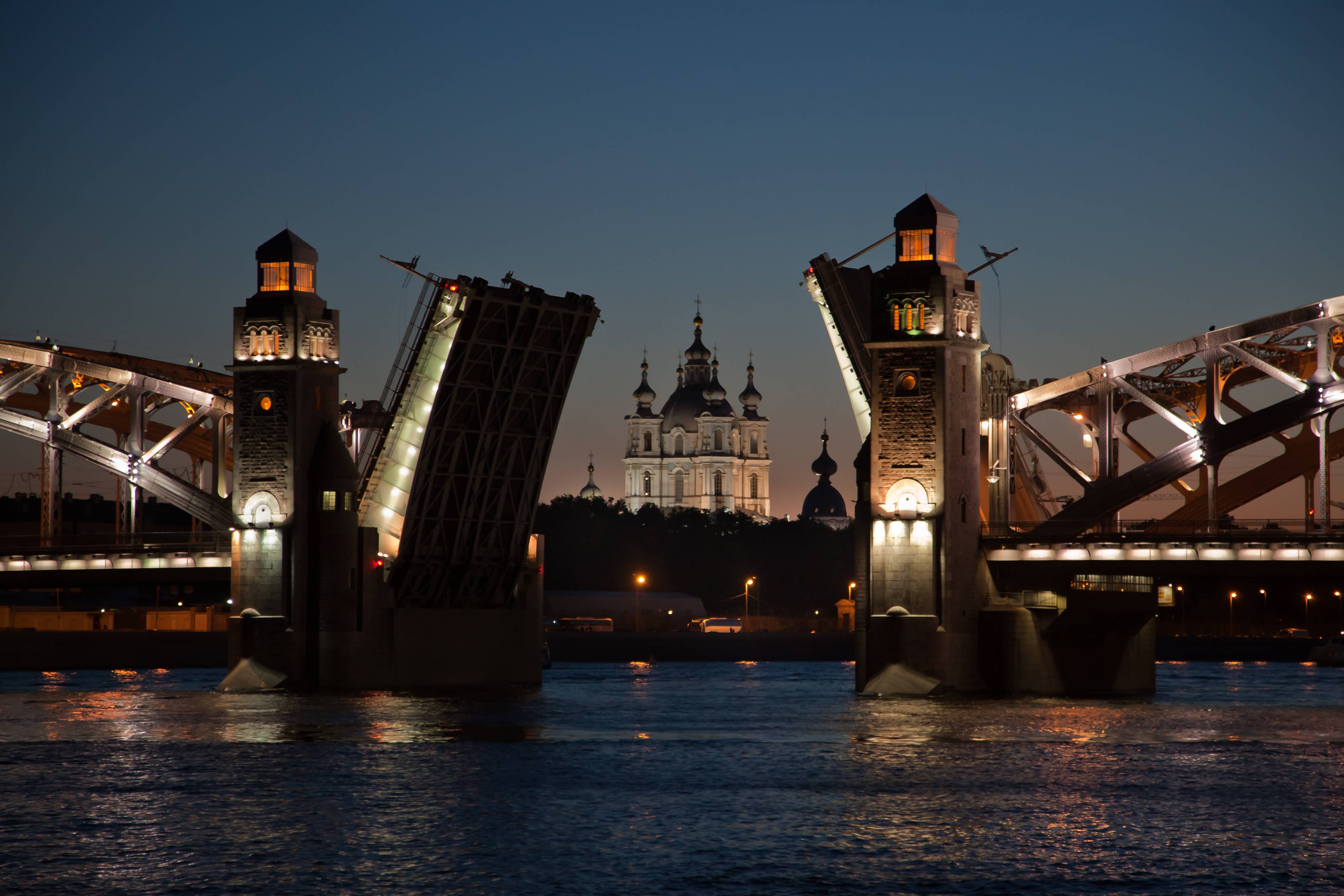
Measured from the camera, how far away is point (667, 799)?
3025 centimetres

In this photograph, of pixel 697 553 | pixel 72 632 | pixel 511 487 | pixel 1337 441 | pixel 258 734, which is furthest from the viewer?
pixel 697 553

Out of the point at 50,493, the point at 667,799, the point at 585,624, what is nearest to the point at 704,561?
the point at 585,624

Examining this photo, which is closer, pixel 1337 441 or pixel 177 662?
pixel 1337 441

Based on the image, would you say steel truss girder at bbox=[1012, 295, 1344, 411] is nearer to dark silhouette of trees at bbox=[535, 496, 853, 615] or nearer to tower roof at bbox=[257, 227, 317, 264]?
tower roof at bbox=[257, 227, 317, 264]

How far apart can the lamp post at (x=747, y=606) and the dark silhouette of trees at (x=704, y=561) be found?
0.40m

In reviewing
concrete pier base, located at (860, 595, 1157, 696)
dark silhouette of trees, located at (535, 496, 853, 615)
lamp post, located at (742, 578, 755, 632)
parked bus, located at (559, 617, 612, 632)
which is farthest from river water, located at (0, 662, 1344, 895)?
dark silhouette of trees, located at (535, 496, 853, 615)

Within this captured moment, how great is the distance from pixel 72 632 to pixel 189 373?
2305 cm

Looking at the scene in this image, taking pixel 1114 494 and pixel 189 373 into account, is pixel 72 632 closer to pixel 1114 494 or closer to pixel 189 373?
pixel 189 373

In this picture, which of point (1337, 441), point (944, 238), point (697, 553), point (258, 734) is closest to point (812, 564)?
point (697, 553)

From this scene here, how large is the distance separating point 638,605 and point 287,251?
60718 mm

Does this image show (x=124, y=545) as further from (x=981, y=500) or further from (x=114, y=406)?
(x=981, y=500)

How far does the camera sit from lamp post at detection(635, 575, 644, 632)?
366 ft

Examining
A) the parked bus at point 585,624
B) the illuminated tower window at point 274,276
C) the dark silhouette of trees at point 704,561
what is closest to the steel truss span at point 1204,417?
the illuminated tower window at point 274,276

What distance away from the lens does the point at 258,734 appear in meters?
40.5
